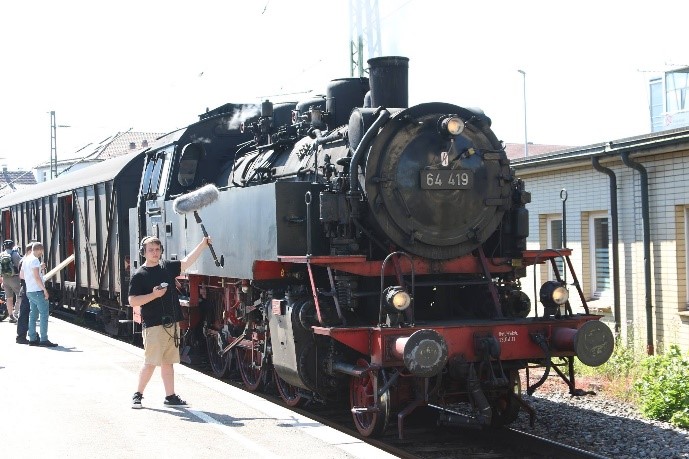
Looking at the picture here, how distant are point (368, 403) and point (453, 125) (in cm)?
257

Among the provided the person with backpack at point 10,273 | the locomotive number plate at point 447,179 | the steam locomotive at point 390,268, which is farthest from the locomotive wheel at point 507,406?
the person with backpack at point 10,273

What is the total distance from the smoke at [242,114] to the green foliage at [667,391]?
237 inches

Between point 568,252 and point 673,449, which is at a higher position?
point 568,252

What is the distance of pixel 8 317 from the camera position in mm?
18562

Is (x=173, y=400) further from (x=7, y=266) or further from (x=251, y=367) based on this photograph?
(x=7, y=266)

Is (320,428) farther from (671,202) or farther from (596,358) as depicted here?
(671,202)

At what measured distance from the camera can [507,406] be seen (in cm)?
843

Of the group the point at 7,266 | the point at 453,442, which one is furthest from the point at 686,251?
the point at 7,266

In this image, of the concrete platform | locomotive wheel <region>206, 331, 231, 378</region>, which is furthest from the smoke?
the concrete platform

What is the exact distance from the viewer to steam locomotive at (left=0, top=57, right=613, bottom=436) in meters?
7.58

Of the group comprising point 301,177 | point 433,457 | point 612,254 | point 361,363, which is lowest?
point 433,457

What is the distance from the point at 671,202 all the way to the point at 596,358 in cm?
437

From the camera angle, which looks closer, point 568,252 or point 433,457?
point 433,457

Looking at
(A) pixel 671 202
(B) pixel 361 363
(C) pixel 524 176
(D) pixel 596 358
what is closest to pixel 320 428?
(B) pixel 361 363
